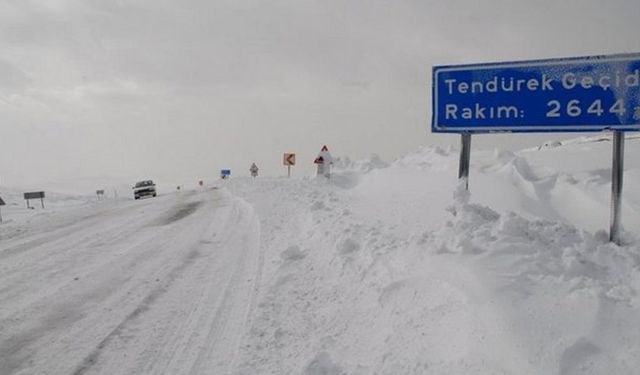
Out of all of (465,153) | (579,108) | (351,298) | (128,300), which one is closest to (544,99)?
(579,108)

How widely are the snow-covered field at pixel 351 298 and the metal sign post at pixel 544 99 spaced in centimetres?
112

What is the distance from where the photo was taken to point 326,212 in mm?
10859

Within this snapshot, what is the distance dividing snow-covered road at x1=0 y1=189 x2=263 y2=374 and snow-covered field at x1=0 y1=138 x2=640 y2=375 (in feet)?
0.09

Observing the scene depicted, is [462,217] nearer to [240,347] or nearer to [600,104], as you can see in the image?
[600,104]

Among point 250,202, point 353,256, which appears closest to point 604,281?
point 353,256

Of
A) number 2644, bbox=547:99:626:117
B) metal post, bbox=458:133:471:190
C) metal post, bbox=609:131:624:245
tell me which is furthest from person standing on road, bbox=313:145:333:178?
metal post, bbox=609:131:624:245

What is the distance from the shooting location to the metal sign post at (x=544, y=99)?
588cm

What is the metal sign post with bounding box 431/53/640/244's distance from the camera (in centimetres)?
588

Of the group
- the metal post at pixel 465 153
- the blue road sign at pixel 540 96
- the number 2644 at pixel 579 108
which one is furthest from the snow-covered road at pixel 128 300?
the number 2644 at pixel 579 108

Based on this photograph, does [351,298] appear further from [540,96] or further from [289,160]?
[289,160]

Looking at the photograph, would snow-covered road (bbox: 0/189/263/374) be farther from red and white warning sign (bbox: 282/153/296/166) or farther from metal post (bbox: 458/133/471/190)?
red and white warning sign (bbox: 282/153/296/166)

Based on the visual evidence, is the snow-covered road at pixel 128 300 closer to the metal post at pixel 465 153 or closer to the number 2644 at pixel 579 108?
the metal post at pixel 465 153

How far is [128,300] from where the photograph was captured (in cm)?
607

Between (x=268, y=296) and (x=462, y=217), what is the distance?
293 cm
